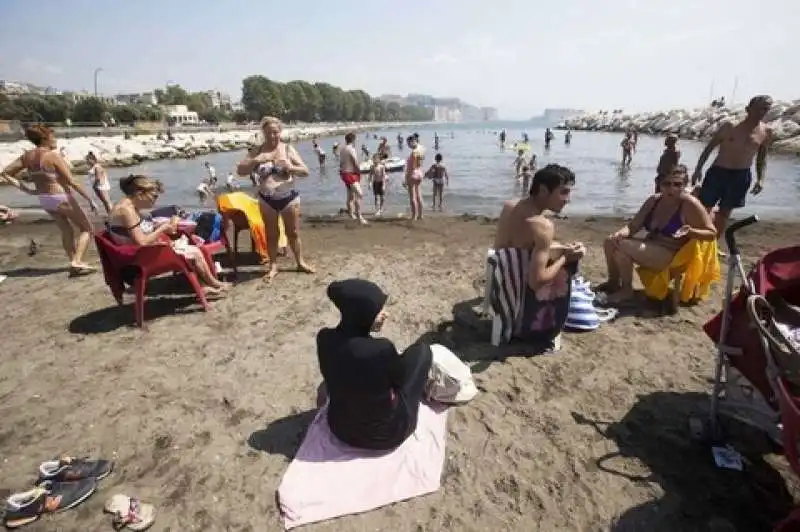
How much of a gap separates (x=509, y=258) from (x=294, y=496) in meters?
2.34

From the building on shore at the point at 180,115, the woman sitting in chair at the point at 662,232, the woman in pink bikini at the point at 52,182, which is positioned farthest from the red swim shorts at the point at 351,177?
the building on shore at the point at 180,115

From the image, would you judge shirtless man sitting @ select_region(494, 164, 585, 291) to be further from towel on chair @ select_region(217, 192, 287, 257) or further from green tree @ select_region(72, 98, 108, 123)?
green tree @ select_region(72, 98, 108, 123)

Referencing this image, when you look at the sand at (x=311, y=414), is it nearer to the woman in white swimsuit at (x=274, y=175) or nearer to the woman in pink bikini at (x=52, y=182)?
the woman in white swimsuit at (x=274, y=175)

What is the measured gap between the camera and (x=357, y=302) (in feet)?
7.88

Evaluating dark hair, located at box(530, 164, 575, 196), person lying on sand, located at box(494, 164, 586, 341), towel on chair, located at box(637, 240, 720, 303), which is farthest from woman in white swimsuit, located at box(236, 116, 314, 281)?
towel on chair, located at box(637, 240, 720, 303)

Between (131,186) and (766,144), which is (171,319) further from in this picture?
(766,144)

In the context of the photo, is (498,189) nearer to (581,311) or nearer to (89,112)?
(581,311)

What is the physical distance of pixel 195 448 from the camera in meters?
2.97

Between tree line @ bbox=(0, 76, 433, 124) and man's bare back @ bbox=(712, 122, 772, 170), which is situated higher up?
tree line @ bbox=(0, 76, 433, 124)

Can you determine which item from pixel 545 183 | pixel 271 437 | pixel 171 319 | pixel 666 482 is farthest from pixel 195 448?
pixel 545 183

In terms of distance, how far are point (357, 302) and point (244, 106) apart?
11243 cm

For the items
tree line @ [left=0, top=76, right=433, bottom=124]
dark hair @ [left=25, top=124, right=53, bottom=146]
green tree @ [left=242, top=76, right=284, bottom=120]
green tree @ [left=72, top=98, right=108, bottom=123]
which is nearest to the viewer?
dark hair @ [left=25, top=124, right=53, bottom=146]

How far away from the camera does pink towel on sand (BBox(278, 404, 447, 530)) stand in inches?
98.7

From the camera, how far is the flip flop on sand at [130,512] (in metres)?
2.38
